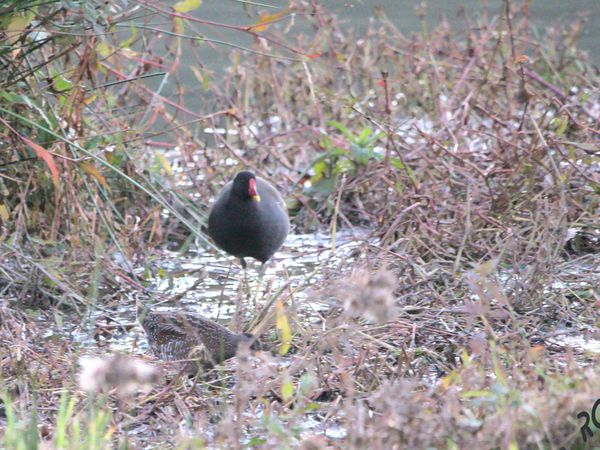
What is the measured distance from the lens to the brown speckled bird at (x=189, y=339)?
140 inches

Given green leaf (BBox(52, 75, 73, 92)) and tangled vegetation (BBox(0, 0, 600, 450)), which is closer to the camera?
tangled vegetation (BBox(0, 0, 600, 450))

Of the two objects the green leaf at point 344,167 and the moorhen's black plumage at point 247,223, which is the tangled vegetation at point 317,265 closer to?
the green leaf at point 344,167

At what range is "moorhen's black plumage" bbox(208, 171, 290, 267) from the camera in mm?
5355

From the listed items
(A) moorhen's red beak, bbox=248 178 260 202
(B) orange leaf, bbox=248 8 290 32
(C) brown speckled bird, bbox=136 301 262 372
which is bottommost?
(A) moorhen's red beak, bbox=248 178 260 202

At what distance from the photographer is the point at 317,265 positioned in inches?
205

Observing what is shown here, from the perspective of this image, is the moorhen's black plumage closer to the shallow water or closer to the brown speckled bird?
the shallow water

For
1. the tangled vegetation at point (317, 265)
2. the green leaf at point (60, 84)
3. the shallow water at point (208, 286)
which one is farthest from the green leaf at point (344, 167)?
the green leaf at point (60, 84)

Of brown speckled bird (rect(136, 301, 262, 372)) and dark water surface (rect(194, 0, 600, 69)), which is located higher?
brown speckled bird (rect(136, 301, 262, 372))

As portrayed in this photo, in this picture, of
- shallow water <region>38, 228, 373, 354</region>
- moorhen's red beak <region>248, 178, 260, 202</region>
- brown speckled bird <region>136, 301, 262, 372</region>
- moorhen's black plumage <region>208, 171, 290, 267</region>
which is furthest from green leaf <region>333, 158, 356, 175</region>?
brown speckled bird <region>136, 301, 262, 372</region>

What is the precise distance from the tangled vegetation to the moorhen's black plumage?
0.25 m

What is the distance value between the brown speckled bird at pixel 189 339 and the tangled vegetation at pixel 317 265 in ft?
0.26

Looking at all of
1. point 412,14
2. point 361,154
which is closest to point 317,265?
point 361,154

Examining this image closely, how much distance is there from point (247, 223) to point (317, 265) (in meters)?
0.41

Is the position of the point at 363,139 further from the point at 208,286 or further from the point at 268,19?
the point at 268,19
